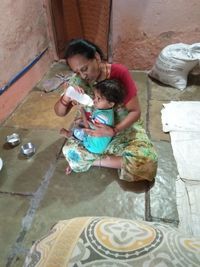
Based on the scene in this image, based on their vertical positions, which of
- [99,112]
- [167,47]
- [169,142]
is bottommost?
[169,142]

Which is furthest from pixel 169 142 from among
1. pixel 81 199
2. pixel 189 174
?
pixel 81 199

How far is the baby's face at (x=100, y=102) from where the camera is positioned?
4.08 feet

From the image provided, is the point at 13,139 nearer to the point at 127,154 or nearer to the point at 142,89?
the point at 127,154

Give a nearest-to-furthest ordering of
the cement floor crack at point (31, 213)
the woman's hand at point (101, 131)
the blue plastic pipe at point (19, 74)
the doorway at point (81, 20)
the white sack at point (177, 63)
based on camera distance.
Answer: the cement floor crack at point (31, 213), the woman's hand at point (101, 131), the blue plastic pipe at point (19, 74), the white sack at point (177, 63), the doorway at point (81, 20)

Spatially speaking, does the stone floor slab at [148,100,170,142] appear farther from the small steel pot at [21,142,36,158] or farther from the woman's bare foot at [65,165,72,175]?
the small steel pot at [21,142,36,158]

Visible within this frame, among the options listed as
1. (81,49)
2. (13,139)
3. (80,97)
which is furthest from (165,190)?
(13,139)

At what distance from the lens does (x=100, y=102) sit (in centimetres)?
127

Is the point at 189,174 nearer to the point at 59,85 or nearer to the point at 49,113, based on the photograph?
the point at 49,113

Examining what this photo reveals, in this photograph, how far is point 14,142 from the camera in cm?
172

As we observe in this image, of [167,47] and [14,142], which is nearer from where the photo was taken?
[14,142]

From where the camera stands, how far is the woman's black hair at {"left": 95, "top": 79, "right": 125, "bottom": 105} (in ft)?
3.91

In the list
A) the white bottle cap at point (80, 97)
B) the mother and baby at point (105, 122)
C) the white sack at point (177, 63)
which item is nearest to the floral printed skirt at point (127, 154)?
the mother and baby at point (105, 122)

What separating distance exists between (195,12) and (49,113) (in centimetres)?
148

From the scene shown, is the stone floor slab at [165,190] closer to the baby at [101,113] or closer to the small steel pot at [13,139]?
the baby at [101,113]
